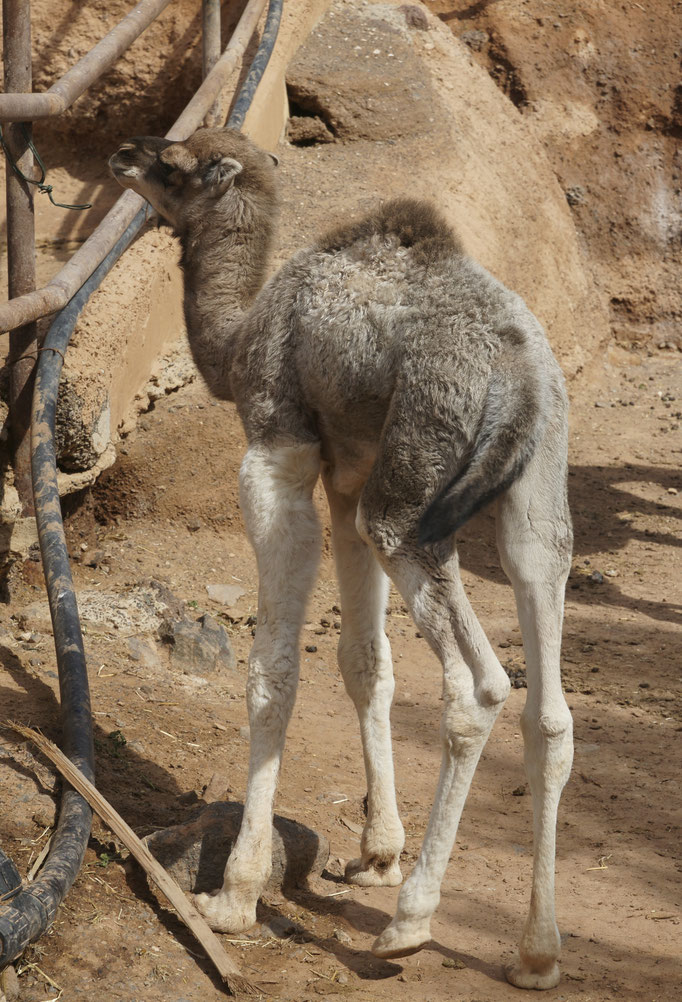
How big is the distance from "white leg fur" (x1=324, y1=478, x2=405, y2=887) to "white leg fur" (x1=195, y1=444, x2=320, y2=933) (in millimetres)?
353

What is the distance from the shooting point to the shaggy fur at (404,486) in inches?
143

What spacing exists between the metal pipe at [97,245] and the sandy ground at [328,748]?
128 centimetres

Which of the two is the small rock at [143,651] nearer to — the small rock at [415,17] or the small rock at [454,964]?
the small rock at [454,964]

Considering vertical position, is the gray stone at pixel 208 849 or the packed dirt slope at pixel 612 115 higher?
the packed dirt slope at pixel 612 115

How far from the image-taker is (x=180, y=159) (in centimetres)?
457

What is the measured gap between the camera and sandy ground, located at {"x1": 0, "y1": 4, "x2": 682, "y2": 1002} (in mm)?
3693

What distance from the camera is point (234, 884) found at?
12.6 ft

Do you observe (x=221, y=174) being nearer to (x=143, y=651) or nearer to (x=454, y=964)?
(x=143, y=651)

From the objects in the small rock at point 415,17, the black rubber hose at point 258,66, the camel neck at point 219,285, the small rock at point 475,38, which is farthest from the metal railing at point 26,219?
the small rock at point 475,38

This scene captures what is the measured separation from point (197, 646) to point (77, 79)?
10.6 feet

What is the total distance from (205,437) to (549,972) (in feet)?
16.0

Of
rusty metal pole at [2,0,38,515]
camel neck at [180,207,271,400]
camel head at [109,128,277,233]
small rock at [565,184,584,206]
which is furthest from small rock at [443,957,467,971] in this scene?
small rock at [565,184,584,206]

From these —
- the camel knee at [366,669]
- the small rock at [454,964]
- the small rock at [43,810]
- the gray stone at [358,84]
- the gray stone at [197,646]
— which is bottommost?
the gray stone at [197,646]

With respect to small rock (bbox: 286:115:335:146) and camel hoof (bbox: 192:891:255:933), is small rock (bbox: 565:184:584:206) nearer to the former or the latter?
small rock (bbox: 286:115:335:146)
